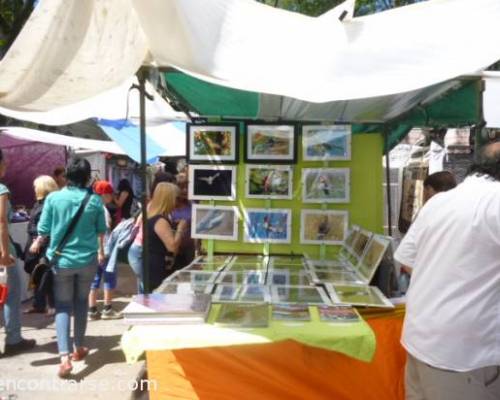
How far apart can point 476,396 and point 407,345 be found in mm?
311

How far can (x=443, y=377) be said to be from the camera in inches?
72.9

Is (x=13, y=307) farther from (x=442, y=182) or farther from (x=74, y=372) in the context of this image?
(x=442, y=182)

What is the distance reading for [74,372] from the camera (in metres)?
3.93

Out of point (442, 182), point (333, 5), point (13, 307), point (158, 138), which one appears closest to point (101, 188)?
point (158, 138)

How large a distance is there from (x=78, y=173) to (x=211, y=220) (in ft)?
3.55

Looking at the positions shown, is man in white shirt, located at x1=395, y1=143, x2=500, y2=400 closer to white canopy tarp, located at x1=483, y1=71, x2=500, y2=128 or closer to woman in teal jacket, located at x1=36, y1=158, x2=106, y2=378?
white canopy tarp, located at x1=483, y1=71, x2=500, y2=128

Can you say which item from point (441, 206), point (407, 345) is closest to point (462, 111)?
point (441, 206)

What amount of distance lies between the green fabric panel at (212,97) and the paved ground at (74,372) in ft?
7.12

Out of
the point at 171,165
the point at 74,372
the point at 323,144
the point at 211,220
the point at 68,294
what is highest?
the point at 171,165

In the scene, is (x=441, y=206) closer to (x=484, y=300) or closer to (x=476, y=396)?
(x=484, y=300)

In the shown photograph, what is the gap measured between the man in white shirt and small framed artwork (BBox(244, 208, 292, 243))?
1995 millimetres

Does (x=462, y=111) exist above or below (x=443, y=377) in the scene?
above

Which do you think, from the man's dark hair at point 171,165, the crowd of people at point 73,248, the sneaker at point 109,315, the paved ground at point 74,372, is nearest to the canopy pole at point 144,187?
the crowd of people at point 73,248

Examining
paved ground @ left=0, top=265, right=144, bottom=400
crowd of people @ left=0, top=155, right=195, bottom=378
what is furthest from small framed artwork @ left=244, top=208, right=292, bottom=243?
paved ground @ left=0, top=265, right=144, bottom=400
